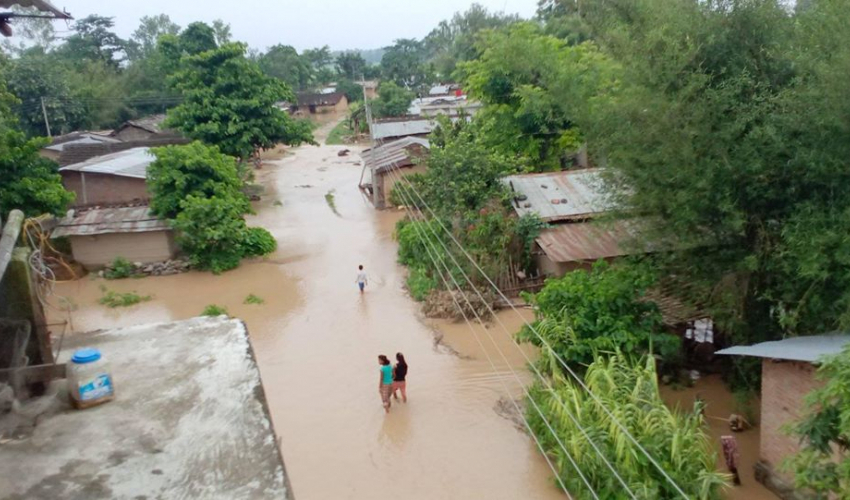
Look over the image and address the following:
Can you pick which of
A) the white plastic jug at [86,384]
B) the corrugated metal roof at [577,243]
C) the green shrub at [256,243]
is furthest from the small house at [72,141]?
the white plastic jug at [86,384]

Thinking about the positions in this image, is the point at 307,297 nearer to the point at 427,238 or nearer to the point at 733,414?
the point at 427,238

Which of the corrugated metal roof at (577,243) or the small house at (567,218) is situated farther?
the corrugated metal roof at (577,243)

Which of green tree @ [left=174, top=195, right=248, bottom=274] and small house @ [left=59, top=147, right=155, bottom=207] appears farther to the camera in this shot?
small house @ [left=59, top=147, right=155, bottom=207]

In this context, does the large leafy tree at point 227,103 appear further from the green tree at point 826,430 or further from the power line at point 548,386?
the green tree at point 826,430

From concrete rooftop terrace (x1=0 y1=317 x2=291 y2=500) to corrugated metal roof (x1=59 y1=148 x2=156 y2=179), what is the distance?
19360 millimetres

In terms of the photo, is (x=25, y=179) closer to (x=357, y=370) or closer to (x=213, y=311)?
(x=213, y=311)

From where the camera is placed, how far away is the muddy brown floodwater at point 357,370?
30.9 ft

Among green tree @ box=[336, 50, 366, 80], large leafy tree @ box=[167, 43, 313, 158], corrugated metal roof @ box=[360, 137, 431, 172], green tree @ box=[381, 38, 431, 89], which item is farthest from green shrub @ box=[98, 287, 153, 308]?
green tree @ box=[336, 50, 366, 80]

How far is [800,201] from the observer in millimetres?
8828

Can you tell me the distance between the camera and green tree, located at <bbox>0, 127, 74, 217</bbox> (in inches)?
665

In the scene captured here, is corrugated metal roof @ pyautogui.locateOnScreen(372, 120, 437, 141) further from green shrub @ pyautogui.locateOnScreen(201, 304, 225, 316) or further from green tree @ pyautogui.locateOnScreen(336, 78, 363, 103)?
green tree @ pyautogui.locateOnScreen(336, 78, 363, 103)

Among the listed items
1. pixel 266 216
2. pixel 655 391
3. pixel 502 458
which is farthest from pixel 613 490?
pixel 266 216

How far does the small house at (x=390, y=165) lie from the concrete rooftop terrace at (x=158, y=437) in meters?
18.8

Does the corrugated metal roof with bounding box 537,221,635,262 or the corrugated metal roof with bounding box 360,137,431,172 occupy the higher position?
the corrugated metal roof with bounding box 360,137,431,172
